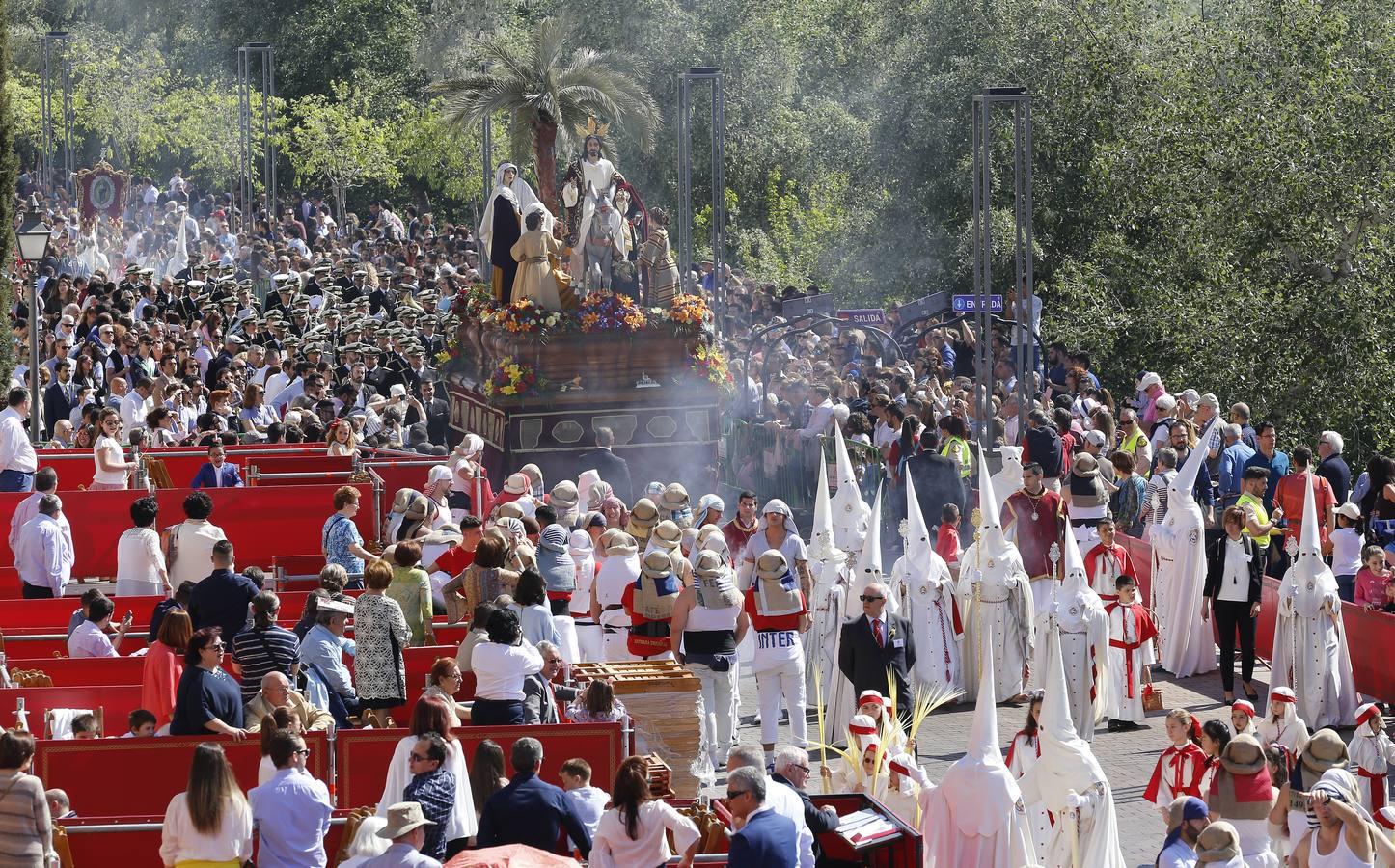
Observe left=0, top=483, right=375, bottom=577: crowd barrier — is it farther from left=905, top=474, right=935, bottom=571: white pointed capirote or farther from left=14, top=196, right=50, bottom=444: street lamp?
left=905, top=474, right=935, bottom=571: white pointed capirote

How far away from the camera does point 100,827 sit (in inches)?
401

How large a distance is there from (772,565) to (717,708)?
101 centimetres

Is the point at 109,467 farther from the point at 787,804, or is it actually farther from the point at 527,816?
the point at 787,804

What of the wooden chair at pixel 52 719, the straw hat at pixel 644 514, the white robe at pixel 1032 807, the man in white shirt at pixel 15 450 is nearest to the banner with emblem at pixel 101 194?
the man in white shirt at pixel 15 450

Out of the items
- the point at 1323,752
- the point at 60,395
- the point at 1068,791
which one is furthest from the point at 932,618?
the point at 60,395

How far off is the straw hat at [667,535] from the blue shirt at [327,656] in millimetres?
3271

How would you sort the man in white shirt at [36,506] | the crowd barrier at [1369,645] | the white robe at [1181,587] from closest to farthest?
the crowd barrier at [1369,645]
the man in white shirt at [36,506]
the white robe at [1181,587]

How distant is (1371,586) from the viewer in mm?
16344

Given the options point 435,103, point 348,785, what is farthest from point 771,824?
point 435,103

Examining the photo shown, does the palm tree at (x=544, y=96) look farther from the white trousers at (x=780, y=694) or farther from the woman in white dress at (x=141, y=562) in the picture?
the white trousers at (x=780, y=694)

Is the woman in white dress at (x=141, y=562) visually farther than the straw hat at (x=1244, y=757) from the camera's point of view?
Yes

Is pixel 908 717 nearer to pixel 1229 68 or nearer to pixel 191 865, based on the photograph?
pixel 191 865

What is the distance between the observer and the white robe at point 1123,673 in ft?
52.5

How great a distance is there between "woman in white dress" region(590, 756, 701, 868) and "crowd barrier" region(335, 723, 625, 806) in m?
1.80
